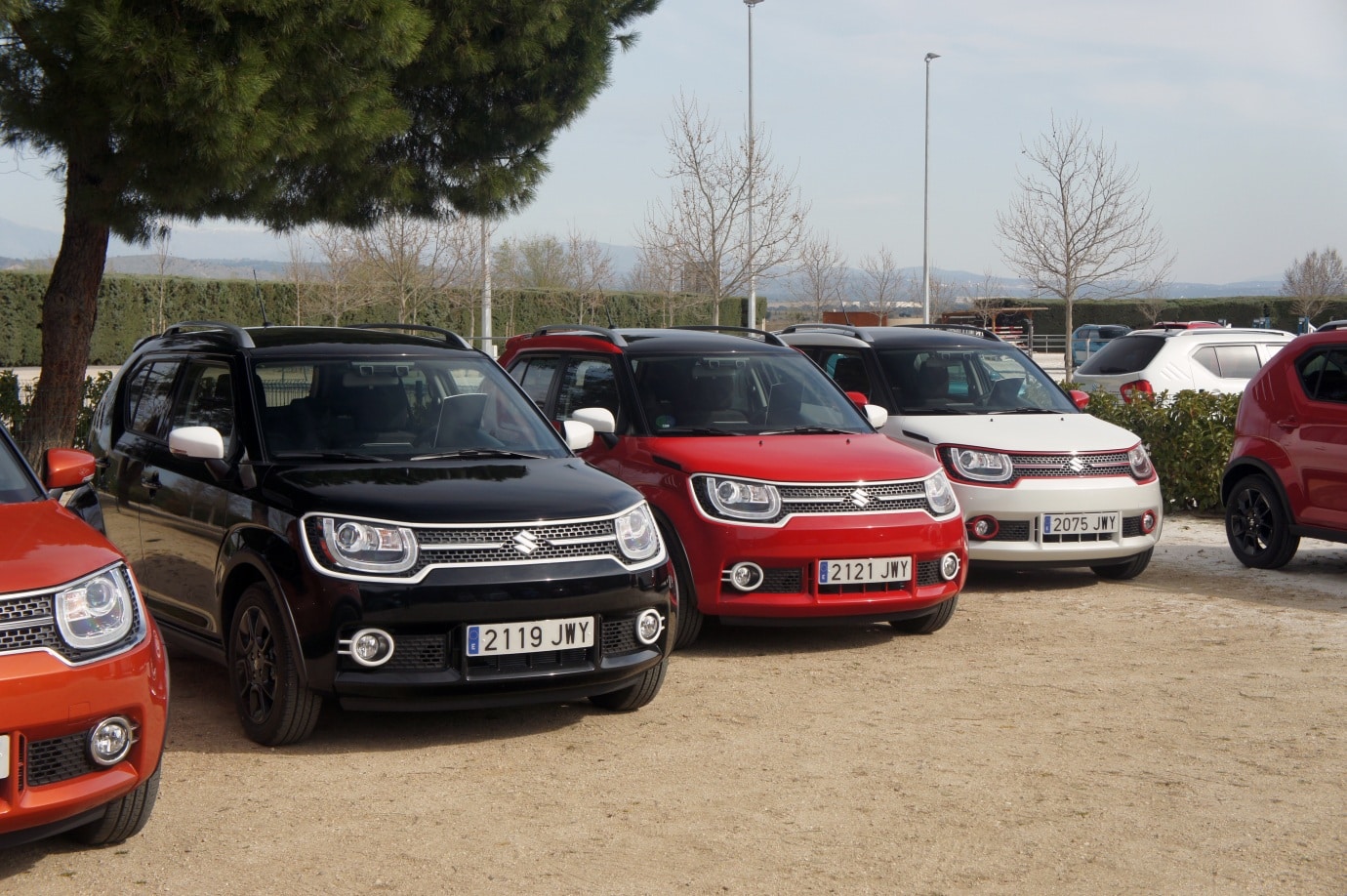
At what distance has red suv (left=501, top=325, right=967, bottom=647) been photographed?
7.41m

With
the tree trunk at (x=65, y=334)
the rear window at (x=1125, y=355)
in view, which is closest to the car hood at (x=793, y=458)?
the tree trunk at (x=65, y=334)

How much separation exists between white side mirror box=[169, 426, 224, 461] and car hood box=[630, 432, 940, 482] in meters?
2.48

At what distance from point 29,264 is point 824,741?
4839 centimetres

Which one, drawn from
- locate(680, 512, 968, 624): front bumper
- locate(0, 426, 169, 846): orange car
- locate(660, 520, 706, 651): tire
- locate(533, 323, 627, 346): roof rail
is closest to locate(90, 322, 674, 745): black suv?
locate(660, 520, 706, 651): tire

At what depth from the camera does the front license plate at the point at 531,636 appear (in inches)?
221

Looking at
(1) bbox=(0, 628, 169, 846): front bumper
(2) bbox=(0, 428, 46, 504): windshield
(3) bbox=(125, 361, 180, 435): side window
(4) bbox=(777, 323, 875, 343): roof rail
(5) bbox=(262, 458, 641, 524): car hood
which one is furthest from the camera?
(4) bbox=(777, 323, 875, 343): roof rail

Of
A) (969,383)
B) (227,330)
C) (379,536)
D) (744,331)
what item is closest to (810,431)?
(744,331)

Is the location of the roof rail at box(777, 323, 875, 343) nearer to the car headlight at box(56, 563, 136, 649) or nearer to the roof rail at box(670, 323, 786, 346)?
the roof rail at box(670, 323, 786, 346)

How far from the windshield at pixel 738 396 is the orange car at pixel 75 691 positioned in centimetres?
405

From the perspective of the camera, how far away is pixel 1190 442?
13406mm

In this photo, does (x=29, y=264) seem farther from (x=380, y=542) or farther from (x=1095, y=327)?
(x=380, y=542)

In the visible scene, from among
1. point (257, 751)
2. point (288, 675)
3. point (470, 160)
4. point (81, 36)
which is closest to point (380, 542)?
point (288, 675)

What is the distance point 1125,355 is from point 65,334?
11.4 metres

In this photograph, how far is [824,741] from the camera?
5.99 metres
